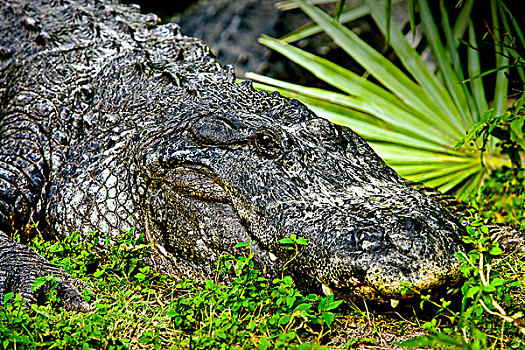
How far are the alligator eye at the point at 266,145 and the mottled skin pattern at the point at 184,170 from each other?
0.04ft

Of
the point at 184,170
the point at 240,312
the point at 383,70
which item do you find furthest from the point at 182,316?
the point at 383,70

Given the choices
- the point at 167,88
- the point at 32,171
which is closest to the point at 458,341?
the point at 167,88

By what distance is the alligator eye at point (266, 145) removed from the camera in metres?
2.92

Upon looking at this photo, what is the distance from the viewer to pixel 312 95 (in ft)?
15.9

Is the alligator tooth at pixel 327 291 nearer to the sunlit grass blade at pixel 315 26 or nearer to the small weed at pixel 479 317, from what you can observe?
the small weed at pixel 479 317

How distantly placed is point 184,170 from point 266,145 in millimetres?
487

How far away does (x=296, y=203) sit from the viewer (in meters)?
2.69

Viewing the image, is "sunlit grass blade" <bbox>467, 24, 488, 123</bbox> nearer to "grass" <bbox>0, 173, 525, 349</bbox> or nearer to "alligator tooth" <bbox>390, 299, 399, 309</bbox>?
"grass" <bbox>0, 173, 525, 349</bbox>

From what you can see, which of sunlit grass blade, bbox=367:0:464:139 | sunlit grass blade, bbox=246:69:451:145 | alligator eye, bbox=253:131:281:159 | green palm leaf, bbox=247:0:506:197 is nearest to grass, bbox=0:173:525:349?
alligator eye, bbox=253:131:281:159

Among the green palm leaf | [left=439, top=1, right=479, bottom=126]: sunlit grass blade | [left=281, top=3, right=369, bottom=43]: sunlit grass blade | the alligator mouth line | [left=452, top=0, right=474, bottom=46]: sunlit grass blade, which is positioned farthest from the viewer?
[left=281, top=3, right=369, bottom=43]: sunlit grass blade

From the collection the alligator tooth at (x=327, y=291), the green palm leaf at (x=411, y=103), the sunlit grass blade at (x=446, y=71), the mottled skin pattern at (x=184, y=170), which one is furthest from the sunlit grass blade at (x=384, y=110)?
the alligator tooth at (x=327, y=291)

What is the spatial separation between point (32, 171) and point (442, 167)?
306cm

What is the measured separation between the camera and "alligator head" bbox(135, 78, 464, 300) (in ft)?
7.50

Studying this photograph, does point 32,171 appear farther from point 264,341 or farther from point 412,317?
point 412,317
